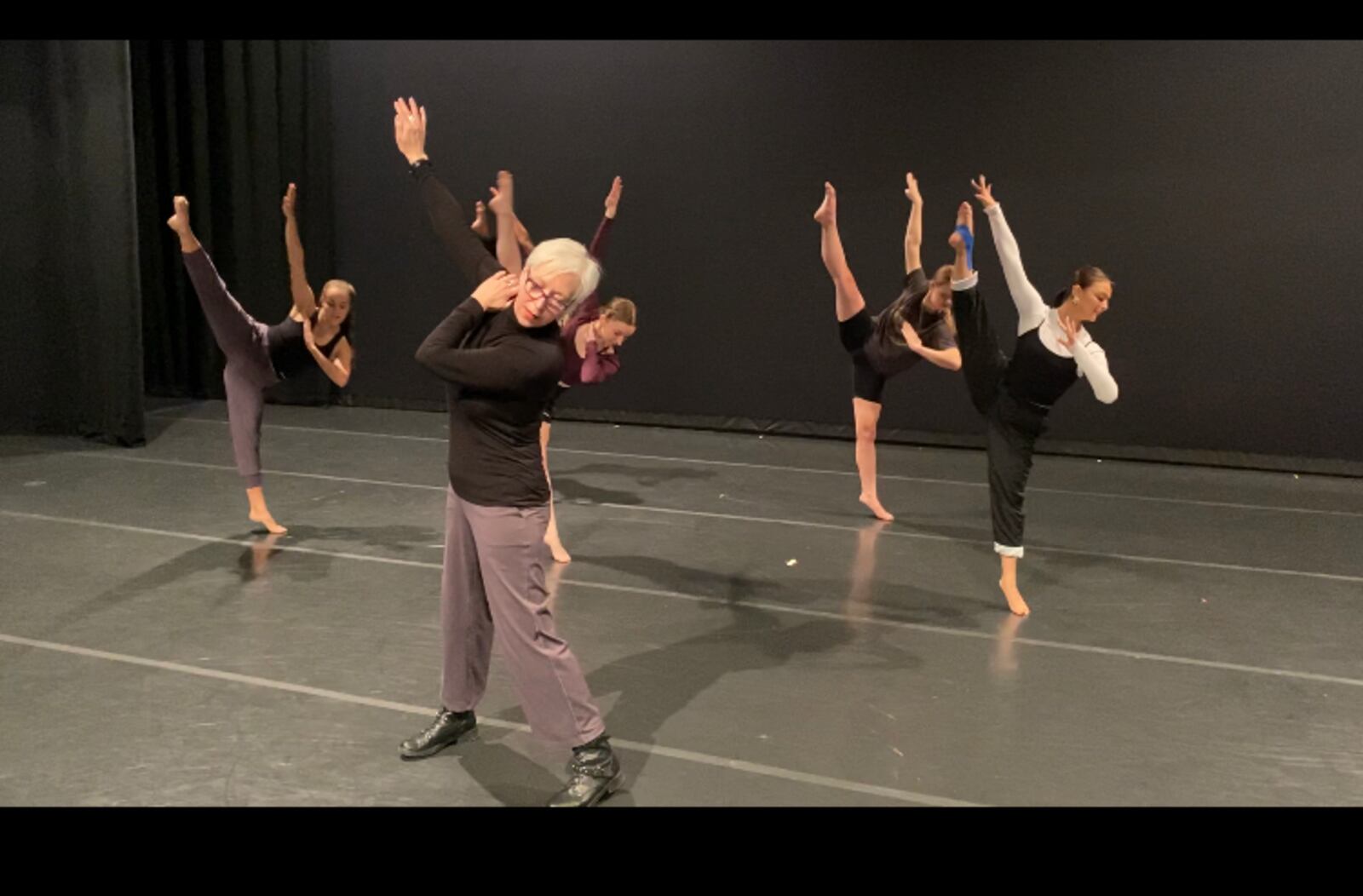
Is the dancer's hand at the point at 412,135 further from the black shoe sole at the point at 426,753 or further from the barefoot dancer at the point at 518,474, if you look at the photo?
the black shoe sole at the point at 426,753

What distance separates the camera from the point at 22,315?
721 centimetres

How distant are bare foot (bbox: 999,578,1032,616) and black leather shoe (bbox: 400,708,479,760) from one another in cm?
209

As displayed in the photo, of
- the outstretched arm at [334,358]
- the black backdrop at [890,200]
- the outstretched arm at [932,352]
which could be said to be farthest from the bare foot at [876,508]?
the outstretched arm at [334,358]

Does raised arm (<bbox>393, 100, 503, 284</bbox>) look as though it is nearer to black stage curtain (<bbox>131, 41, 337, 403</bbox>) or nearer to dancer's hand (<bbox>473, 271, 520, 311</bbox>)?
Answer: dancer's hand (<bbox>473, 271, 520, 311</bbox>)

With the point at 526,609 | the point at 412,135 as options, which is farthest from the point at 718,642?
the point at 412,135

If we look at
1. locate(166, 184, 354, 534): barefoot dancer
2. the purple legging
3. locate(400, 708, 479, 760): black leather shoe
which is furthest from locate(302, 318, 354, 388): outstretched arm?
locate(400, 708, 479, 760): black leather shoe

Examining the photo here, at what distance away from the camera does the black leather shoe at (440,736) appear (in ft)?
9.66

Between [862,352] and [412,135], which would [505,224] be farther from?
[862,352]

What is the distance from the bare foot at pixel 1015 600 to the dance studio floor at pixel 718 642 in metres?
0.06

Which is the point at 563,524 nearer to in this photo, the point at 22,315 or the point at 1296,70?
the point at 22,315

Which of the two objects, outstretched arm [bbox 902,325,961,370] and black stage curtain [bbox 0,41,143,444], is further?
black stage curtain [bbox 0,41,143,444]

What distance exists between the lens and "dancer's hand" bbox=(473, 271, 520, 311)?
265 centimetres
